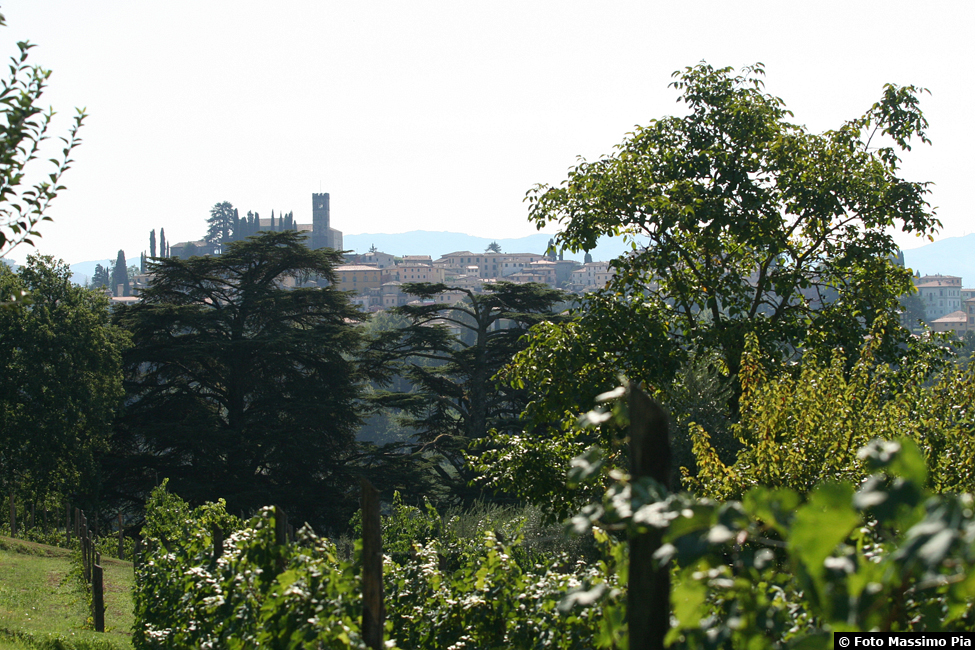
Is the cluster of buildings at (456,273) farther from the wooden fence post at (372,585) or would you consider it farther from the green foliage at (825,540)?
the green foliage at (825,540)

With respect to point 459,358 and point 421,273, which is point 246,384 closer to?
point 459,358

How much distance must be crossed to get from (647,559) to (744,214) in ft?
26.5

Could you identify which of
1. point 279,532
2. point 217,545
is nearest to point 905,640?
point 279,532

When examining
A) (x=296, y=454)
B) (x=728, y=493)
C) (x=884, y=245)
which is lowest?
(x=296, y=454)

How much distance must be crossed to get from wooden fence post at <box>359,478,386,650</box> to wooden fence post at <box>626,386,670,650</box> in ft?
4.87

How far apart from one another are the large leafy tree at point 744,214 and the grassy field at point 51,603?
7.02 metres

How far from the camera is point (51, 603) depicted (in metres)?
12.4

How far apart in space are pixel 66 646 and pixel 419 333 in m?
19.0

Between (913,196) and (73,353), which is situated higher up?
(913,196)

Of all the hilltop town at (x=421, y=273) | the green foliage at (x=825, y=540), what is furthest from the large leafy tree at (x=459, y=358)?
the hilltop town at (x=421, y=273)

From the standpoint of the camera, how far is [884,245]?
32.1 feet

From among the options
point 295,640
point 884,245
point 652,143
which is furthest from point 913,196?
point 295,640

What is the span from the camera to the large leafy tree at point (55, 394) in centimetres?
2417

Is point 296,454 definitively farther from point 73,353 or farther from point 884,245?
point 884,245
